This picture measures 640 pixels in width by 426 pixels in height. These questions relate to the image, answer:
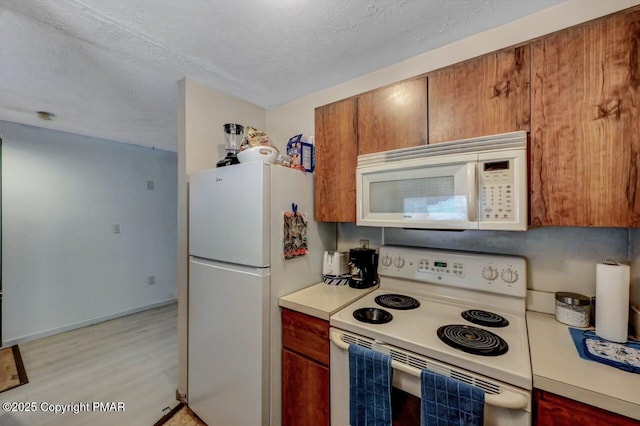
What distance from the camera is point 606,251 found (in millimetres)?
1162

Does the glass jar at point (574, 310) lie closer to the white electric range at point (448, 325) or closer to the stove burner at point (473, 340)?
the white electric range at point (448, 325)

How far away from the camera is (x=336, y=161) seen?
1.60 meters

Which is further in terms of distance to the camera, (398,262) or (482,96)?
(398,262)

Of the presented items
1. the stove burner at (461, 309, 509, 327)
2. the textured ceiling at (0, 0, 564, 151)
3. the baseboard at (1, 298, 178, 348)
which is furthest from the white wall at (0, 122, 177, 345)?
the stove burner at (461, 309, 509, 327)

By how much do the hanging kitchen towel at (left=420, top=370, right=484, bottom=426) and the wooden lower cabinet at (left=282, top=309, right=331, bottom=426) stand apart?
0.49m

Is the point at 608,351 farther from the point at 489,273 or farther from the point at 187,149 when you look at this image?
the point at 187,149

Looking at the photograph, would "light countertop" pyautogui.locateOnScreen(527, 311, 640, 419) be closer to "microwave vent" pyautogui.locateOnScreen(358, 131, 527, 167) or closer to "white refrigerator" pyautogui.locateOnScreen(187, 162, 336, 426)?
"microwave vent" pyautogui.locateOnScreen(358, 131, 527, 167)

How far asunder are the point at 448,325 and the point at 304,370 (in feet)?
2.47

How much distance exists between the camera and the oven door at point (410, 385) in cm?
79

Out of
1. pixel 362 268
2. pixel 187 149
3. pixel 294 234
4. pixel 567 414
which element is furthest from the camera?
pixel 187 149

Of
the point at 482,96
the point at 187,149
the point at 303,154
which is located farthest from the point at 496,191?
the point at 187,149

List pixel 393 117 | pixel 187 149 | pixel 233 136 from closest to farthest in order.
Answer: pixel 393 117
pixel 187 149
pixel 233 136

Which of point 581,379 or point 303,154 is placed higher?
point 303,154

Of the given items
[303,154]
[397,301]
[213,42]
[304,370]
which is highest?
[213,42]
